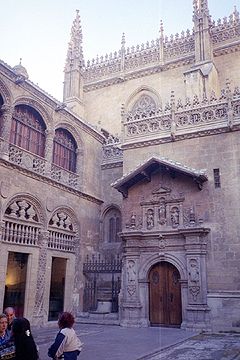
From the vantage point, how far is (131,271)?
14.2 meters

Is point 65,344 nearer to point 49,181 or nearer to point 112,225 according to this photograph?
point 49,181

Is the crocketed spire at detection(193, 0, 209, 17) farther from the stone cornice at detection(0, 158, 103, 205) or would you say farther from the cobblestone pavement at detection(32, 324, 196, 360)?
the cobblestone pavement at detection(32, 324, 196, 360)

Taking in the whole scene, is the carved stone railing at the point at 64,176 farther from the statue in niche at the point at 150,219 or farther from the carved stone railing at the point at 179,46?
the carved stone railing at the point at 179,46

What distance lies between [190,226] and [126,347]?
5599 mm

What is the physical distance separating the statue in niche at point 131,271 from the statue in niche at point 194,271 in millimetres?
2282

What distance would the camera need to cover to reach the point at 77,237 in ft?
53.7

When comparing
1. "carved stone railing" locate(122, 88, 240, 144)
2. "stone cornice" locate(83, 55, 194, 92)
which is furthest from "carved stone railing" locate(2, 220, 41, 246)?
"stone cornice" locate(83, 55, 194, 92)

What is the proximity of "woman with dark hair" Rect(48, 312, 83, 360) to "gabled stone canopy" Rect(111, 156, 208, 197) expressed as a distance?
9229 mm

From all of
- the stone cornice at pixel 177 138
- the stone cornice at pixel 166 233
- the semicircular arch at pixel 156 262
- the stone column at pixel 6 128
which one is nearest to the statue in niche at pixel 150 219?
the stone cornice at pixel 166 233

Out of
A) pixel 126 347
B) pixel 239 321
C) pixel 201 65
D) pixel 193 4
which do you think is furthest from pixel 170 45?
pixel 126 347

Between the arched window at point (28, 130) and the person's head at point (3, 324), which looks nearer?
the person's head at point (3, 324)

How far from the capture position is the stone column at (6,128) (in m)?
12.7

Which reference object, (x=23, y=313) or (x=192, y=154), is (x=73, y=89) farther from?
(x=23, y=313)

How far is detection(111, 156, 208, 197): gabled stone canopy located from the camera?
13414 mm
